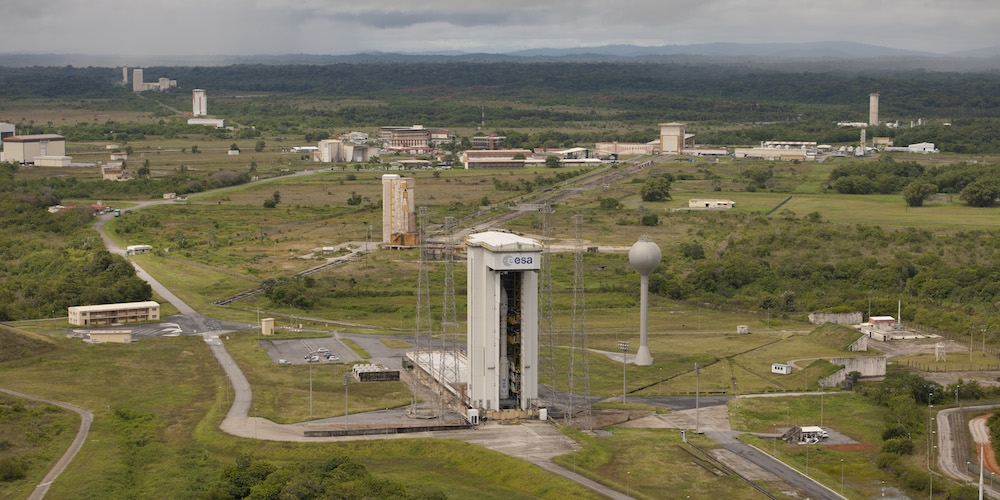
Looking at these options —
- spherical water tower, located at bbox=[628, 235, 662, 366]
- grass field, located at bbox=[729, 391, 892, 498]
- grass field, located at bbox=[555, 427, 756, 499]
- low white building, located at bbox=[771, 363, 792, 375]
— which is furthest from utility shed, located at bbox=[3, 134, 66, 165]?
grass field, located at bbox=[555, 427, 756, 499]

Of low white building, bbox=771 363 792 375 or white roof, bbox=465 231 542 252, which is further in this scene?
low white building, bbox=771 363 792 375

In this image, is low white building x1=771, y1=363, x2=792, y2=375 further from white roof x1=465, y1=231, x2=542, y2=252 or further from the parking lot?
the parking lot

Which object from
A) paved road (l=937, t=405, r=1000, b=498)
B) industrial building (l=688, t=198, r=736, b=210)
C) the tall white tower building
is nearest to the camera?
paved road (l=937, t=405, r=1000, b=498)

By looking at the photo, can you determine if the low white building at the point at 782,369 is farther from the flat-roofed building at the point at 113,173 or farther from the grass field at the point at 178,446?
the flat-roofed building at the point at 113,173

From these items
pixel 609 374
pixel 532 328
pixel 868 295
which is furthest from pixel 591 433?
pixel 868 295

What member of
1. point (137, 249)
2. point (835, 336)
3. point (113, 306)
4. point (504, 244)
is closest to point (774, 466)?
point (504, 244)

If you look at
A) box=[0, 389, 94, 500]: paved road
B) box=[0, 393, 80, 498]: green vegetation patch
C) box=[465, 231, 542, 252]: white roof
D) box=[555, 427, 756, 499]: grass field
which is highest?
box=[465, 231, 542, 252]: white roof

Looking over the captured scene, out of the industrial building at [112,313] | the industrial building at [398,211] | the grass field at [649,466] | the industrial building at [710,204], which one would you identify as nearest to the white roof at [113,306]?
the industrial building at [112,313]
